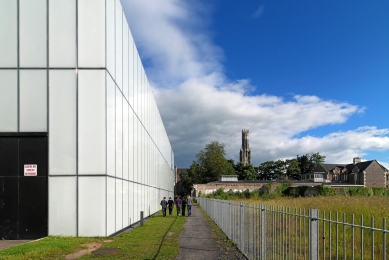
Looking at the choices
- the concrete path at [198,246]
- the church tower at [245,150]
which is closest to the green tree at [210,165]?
the church tower at [245,150]

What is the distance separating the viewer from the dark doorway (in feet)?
49.0

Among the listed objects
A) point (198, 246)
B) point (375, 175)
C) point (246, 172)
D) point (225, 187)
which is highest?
point (198, 246)

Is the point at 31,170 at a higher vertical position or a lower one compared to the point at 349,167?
higher

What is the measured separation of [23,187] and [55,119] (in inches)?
112

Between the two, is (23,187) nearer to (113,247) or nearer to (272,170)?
(113,247)

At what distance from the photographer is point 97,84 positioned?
15.5 meters

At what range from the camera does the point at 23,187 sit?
49.5 feet

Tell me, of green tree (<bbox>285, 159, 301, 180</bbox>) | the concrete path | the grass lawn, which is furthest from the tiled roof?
the grass lawn

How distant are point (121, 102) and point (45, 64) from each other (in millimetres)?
4062

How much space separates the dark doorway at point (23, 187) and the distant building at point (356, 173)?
276 feet

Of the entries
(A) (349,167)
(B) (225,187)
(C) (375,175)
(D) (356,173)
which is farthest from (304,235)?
(A) (349,167)

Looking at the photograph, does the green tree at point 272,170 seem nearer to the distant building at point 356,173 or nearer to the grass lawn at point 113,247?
the distant building at point 356,173

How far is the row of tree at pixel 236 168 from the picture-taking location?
107m

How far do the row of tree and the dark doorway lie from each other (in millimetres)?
91634
